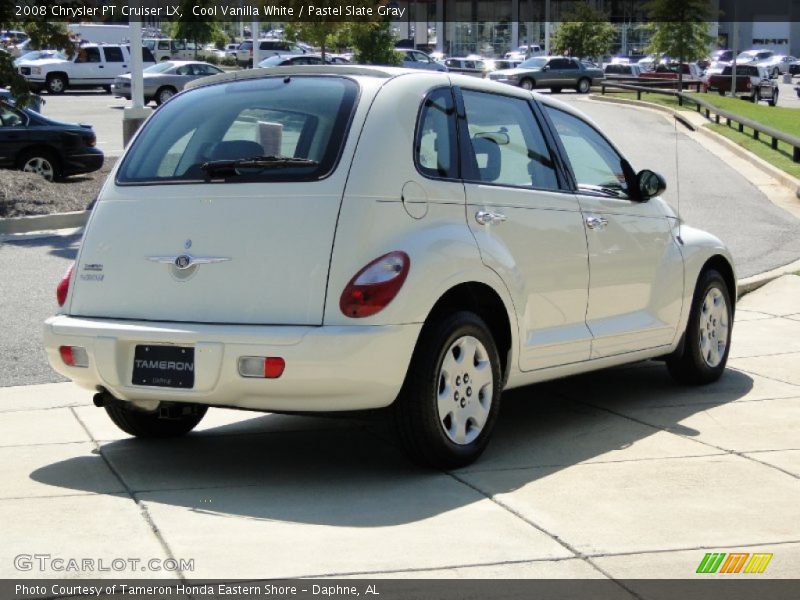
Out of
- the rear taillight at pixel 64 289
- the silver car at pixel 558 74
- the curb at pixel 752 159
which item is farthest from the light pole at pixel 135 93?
the silver car at pixel 558 74

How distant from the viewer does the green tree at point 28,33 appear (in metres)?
18.4

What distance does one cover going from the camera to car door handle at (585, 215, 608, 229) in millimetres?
7180

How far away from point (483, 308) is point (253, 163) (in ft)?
4.38

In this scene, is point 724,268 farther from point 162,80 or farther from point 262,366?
point 162,80

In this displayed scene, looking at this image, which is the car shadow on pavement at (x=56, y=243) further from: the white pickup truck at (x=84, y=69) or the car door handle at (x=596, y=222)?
the white pickup truck at (x=84, y=69)

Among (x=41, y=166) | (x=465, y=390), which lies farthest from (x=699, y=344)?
(x=41, y=166)

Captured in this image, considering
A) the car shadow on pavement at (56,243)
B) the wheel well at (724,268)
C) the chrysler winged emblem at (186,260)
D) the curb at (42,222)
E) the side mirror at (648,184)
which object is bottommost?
the car shadow on pavement at (56,243)

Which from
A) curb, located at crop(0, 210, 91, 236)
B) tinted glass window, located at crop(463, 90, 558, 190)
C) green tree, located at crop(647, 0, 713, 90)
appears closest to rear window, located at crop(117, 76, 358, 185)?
tinted glass window, located at crop(463, 90, 558, 190)

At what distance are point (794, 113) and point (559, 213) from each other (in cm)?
3655

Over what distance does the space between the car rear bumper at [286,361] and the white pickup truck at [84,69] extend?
4455 centimetres

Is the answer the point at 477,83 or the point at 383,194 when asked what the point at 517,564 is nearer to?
the point at 383,194

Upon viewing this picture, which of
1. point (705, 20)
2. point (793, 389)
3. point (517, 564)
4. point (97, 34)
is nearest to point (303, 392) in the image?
point (517, 564)

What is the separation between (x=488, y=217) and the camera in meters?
6.40

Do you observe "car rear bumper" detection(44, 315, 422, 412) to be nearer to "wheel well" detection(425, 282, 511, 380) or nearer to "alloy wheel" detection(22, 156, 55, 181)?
"wheel well" detection(425, 282, 511, 380)
